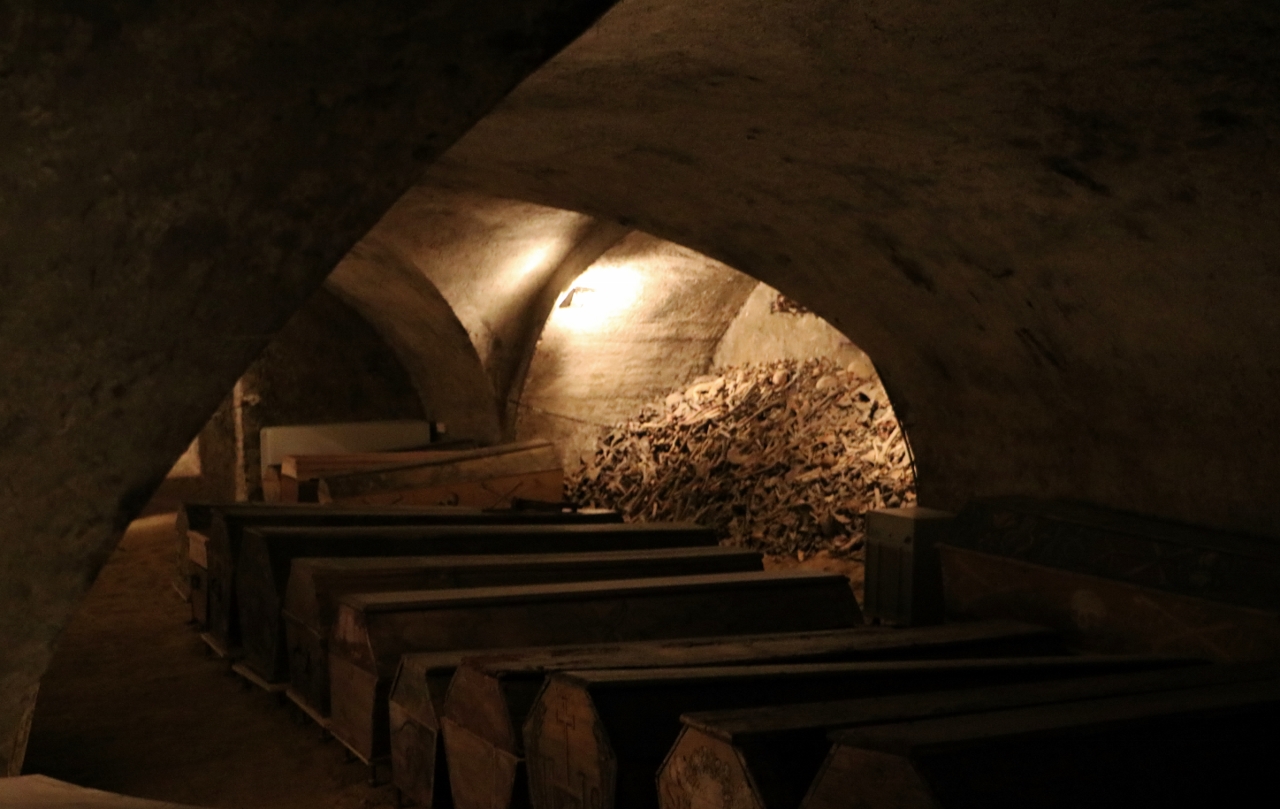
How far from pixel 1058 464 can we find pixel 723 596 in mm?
1604

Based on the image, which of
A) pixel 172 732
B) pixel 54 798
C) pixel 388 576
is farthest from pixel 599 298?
pixel 54 798

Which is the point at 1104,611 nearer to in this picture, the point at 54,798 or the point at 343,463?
the point at 54,798

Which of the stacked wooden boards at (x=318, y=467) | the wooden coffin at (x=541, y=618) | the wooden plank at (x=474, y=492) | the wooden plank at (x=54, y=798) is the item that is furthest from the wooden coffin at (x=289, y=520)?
the wooden plank at (x=54, y=798)

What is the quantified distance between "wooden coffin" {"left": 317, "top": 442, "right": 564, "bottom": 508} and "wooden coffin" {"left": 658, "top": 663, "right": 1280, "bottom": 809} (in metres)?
5.77

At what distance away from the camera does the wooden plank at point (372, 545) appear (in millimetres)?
5379

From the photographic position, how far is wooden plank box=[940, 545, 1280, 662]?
3977 mm

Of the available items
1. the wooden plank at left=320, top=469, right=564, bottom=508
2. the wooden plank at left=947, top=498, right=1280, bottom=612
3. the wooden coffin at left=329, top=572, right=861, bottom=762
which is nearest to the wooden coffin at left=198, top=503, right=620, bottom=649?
the wooden plank at left=320, top=469, right=564, bottom=508

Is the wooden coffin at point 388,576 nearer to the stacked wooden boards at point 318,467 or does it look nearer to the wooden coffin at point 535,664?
the wooden coffin at point 535,664

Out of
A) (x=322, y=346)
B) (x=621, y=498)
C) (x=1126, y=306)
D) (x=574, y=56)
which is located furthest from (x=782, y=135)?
(x=322, y=346)

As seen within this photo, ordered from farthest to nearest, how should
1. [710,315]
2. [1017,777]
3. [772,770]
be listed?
[710,315] < [772,770] < [1017,777]

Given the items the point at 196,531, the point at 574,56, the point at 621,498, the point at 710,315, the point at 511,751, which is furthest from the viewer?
the point at 710,315

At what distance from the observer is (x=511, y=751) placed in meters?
3.46

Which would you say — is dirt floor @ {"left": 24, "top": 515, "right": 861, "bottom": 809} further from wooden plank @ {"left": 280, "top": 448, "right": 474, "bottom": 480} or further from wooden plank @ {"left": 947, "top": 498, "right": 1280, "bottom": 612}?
wooden plank @ {"left": 947, "top": 498, "right": 1280, "bottom": 612}

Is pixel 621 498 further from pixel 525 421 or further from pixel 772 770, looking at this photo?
pixel 772 770
